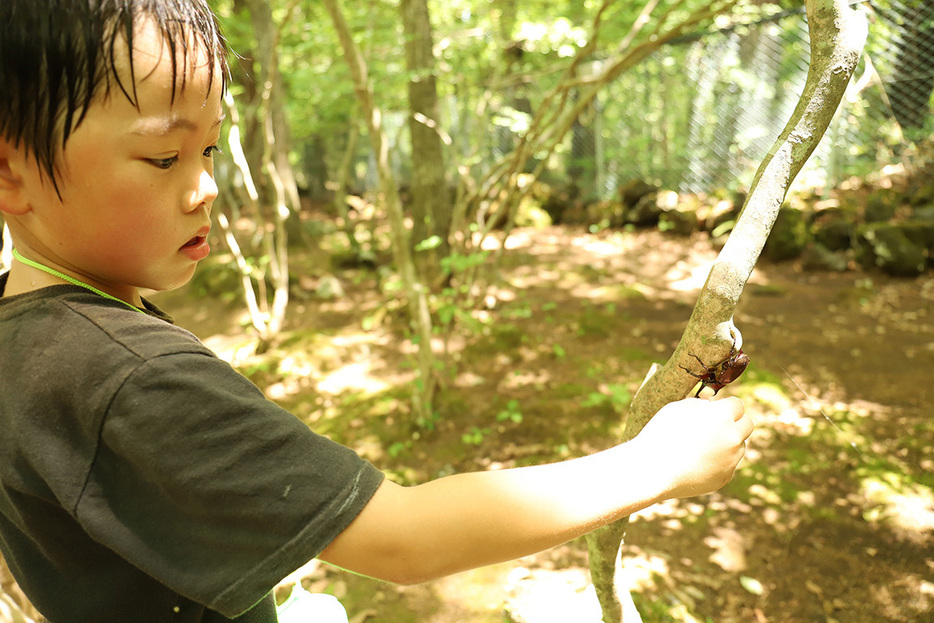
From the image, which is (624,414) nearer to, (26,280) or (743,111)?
(26,280)

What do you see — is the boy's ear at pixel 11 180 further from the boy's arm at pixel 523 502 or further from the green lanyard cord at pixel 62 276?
the boy's arm at pixel 523 502

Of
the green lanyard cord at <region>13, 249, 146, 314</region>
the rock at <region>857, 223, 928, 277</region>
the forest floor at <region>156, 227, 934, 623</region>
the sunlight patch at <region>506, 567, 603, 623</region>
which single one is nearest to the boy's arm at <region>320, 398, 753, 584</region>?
the green lanyard cord at <region>13, 249, 146, 314</region>

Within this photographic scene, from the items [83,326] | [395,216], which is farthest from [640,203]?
[83,326]

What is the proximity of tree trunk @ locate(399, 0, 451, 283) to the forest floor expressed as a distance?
92 cm

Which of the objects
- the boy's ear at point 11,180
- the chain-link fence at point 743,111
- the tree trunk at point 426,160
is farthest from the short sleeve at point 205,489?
the chain-link fence at point 743,111

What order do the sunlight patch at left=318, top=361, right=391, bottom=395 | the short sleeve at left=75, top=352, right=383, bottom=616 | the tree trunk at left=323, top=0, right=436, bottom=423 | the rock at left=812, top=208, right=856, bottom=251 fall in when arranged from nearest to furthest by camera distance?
the short sleeve at left=75, top=352, right=383, bottom=616
the tree trunk at left=323, top=0, right=436, bottom=423
the sunlight patch at left=318, top=361, right=391, bottom=395
the rock at left=812, top=208, right=856, bottom=251

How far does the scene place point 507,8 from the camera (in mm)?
9258

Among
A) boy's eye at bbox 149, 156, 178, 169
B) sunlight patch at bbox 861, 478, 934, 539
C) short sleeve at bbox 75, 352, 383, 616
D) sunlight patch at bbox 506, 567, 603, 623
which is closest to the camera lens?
short sleeve at bbox 75, 352, 383, 616

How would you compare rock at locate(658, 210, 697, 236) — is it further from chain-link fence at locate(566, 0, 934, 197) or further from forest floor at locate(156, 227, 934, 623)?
forest floor at locate(156, 227, 934, 623)

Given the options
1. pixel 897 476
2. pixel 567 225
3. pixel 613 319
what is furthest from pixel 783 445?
pixel 567 225

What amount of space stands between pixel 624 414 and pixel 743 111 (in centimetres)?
747

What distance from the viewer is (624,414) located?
4375 mm

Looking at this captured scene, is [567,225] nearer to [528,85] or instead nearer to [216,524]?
[528,85]

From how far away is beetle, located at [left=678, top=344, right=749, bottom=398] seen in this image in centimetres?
113
